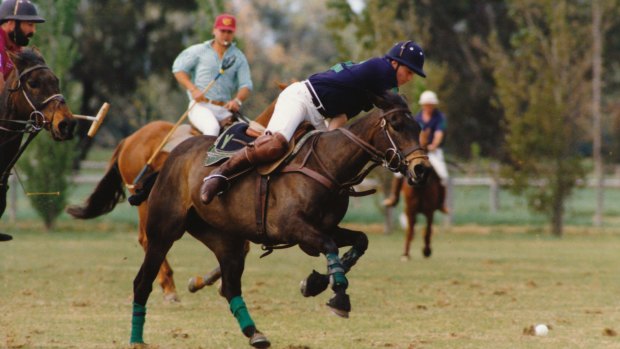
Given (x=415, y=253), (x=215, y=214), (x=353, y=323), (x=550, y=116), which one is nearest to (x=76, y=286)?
(x=353, y=323)

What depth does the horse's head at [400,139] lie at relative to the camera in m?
8.09

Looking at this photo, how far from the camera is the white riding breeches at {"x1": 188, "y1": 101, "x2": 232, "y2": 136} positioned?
1182 cm

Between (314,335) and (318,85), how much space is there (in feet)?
6.97

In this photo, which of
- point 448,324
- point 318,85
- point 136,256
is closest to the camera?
point 318,85

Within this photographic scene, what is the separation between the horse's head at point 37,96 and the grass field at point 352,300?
164 centimetres

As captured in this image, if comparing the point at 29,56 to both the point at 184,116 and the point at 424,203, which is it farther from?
the point at 424,203

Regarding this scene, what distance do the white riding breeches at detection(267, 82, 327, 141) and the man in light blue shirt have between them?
338 cm

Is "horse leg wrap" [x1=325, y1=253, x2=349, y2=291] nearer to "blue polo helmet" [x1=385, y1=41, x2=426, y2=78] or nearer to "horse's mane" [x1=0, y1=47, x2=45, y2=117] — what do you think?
"blue polo helmet" [x1=385, y1=41, x2=426, y2=78]

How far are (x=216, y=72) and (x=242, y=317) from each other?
4432 mm

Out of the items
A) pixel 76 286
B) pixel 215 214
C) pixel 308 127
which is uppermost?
pixel 308 127

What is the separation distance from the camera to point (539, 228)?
26969 mm

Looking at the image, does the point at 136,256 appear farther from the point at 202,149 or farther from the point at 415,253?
the point at 202,149

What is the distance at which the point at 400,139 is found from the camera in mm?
8211

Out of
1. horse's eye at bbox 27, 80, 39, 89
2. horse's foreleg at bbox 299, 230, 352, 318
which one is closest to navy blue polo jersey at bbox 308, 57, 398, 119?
horse's foreleg at bbox 299, 230, 352, 318
